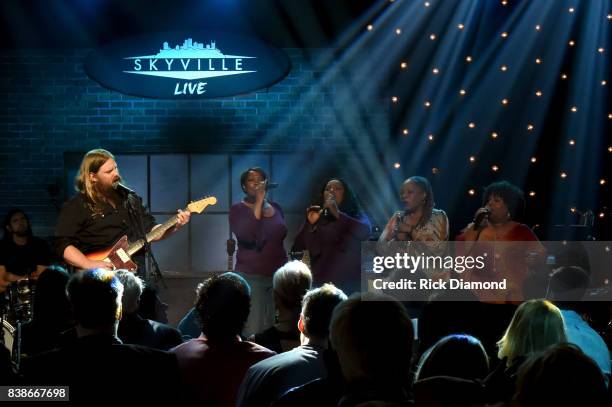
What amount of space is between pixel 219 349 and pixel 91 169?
258 centimetres

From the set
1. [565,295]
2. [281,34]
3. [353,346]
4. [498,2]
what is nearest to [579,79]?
[498,2]

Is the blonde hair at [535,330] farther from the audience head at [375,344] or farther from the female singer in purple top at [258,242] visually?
the female singer in purple top at [258,242]

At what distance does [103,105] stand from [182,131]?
910 millimetres

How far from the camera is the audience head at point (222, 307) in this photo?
10.2 ft

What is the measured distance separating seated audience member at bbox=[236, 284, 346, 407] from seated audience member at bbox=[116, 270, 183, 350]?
84 cm

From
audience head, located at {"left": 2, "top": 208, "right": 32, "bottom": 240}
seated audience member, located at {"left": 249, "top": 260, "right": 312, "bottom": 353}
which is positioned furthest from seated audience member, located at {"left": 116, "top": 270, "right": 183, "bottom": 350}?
audience head, located at {"left": 2, "top": 208, "right": 32, "bottom": 240}

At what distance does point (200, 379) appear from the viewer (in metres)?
3.01

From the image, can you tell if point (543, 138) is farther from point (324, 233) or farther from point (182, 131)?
point (182, 131)

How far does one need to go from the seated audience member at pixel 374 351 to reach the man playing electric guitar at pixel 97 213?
329 centimetres

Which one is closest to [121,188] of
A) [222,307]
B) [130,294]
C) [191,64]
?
[130,294]

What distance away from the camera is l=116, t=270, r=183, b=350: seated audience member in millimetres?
3604

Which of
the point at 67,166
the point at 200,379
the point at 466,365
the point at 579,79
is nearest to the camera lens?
the point at 466,365

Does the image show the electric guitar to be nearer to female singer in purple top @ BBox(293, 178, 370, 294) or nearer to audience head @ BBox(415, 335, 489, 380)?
female singer in purple top @ BBox(293, 178, 370, 294)

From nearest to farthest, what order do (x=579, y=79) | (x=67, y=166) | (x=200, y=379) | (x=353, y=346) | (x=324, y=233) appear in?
(x=353, y=346), (x=200, y=379), (x=324, y=233), (x=579, y=79), (x=67, y=166)
